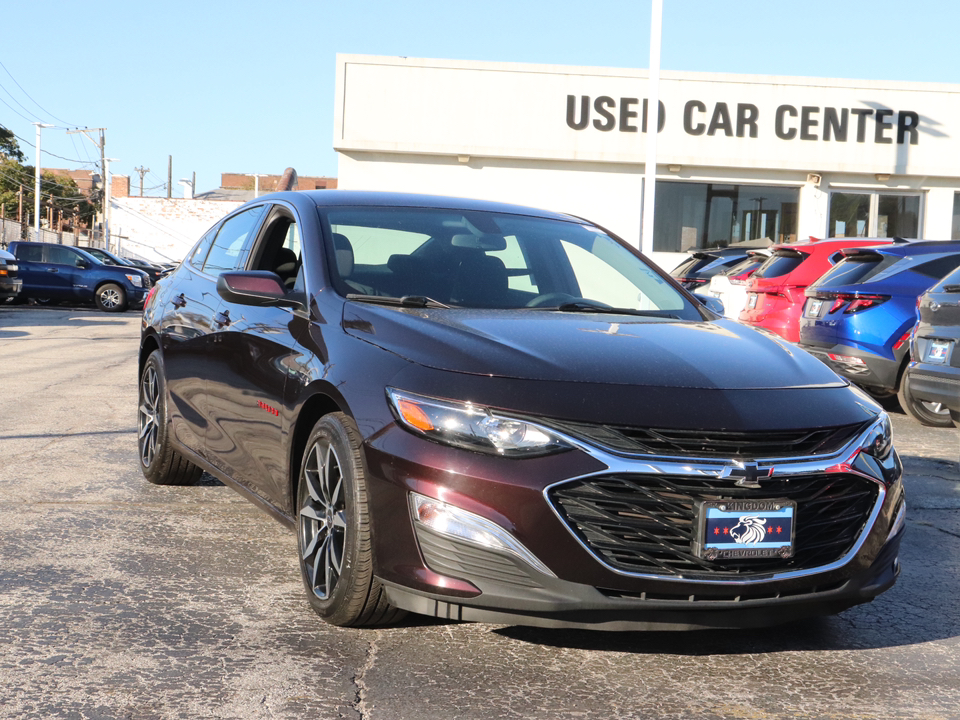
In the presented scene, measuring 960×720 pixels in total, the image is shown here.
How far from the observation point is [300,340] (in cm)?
417

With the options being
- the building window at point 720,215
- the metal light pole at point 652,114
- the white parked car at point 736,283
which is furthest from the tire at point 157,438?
the building window at point 720,215

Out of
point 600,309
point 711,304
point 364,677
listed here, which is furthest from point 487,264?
point 364,677

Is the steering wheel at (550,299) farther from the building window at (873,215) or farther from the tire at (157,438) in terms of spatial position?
the building window at (873,215)

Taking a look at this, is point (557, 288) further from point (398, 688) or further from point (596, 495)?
point (398, 688)

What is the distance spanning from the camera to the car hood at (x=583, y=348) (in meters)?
3.47

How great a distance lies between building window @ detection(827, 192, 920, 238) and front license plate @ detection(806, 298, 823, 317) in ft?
43.8

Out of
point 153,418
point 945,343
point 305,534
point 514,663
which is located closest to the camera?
point 514,663

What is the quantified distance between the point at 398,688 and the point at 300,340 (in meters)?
1.41

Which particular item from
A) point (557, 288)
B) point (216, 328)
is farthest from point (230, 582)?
point (557, 288)

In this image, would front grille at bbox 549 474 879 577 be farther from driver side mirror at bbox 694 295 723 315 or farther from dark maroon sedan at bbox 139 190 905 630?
driver side mirror at bbox 694 295 723 315

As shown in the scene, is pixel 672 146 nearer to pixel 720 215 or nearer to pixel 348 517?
pixel 720 215

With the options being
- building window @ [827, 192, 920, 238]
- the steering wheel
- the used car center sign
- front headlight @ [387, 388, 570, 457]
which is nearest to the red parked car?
the steering wheel

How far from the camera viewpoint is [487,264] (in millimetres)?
4684

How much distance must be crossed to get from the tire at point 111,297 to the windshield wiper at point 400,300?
25.4m
